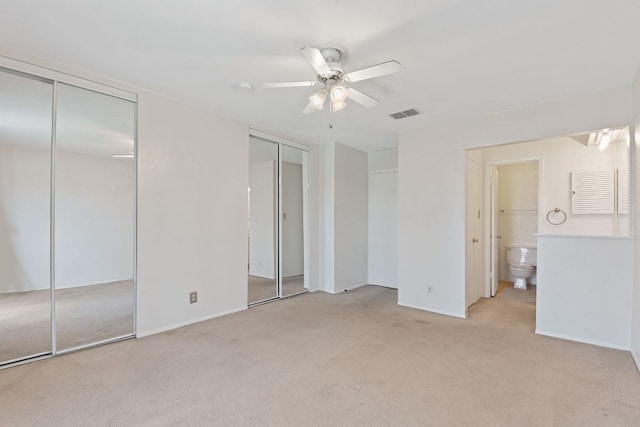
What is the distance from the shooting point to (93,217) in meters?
3.01

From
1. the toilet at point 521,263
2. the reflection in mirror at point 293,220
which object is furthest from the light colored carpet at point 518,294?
the reflection in mirror at point 293,220

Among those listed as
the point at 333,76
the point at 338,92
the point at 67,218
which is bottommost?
the point at 67,218

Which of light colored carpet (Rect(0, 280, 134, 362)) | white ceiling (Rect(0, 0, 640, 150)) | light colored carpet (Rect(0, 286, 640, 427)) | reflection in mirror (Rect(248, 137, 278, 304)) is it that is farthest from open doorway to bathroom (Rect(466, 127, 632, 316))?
light colored carpet (Rect(0, 280, 134, 362))

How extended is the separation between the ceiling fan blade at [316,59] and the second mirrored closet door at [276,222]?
2.37 m

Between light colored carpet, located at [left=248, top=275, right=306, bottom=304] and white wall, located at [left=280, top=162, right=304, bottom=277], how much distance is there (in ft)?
0.38

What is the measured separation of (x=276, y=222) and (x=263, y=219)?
0.30 m

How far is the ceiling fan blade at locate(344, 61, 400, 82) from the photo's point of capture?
2086 mm

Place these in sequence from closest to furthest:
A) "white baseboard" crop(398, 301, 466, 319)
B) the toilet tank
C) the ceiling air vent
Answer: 1. the ceiling air vent
2. "white baseboard" crop(398, 301, 466, 319)
3. the toilet tank

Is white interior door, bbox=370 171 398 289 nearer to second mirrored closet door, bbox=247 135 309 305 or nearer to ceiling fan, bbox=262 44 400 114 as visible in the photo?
second mirrored closet door, bbox=247 135 309 305

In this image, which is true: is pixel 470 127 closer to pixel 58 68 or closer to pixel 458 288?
pixel 458 288

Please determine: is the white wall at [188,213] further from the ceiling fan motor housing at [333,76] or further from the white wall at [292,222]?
the ceiling fan motor housing at [333,76]

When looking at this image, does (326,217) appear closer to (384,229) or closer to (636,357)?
(384,229)

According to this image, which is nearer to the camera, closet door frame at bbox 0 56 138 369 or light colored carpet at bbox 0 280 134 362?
closet door frame at bbox 0 56 138 369

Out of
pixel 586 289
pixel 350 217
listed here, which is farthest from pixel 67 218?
pixel 586 289
